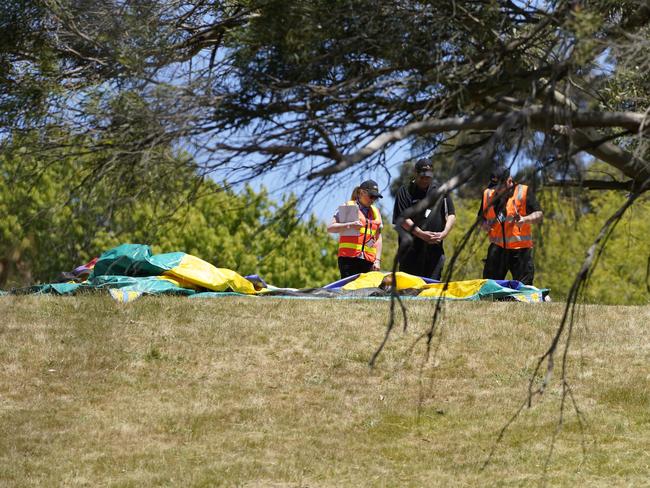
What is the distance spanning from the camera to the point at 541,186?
5711 millimetres

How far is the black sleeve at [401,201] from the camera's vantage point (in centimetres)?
1121

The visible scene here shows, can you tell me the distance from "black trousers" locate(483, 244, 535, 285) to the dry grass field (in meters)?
0.75

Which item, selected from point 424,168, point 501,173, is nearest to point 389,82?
point 501,173

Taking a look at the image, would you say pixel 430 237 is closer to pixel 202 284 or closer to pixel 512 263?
pixel 512 263

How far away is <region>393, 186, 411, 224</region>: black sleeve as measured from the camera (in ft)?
36.8

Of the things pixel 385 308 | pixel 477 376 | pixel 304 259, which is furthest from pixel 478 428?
pixel 304 259

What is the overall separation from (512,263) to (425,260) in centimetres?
95

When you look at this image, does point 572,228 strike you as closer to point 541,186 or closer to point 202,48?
point 541,186

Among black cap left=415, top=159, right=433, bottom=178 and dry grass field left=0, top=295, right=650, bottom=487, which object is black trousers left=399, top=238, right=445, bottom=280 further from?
black cap left=415, top=159, right=433, bottom=178

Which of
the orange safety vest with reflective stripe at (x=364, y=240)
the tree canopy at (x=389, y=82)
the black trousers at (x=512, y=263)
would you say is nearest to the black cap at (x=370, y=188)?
the orange safety vest with reflective stripe at (x=364, y=240)

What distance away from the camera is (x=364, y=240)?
472 inches

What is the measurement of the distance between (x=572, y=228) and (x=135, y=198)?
2.53 metres

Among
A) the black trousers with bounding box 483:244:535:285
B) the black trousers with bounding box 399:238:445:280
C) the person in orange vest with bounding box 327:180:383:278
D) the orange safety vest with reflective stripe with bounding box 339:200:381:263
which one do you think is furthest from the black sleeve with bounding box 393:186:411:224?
the black trousers with bounding box 483:244:535:285

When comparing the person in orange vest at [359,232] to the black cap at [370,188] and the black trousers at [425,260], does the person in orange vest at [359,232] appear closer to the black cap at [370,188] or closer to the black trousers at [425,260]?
the black cap at [370,188]
